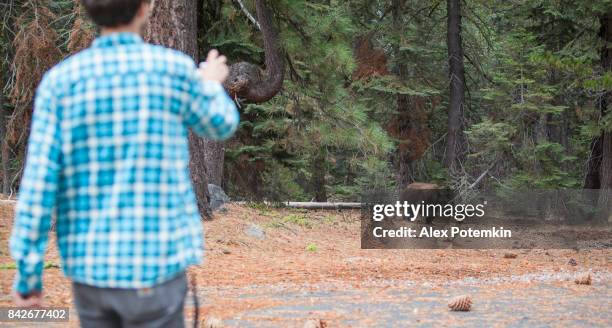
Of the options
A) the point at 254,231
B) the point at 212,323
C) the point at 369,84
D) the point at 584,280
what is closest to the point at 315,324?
the point at 212,323

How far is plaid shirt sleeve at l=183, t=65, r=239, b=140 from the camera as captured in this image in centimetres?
238

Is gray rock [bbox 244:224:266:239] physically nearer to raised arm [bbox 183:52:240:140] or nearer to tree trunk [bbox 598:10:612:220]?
tree trunk [bbox 598:10:612:220]

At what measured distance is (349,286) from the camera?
7.55 m

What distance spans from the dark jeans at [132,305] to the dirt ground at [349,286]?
3.05m

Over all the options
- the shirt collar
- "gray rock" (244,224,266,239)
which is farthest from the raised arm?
"gray rock" (244,224,266,239)

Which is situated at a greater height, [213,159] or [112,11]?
[112,11]

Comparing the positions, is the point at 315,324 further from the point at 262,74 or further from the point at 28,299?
the point at 262,74

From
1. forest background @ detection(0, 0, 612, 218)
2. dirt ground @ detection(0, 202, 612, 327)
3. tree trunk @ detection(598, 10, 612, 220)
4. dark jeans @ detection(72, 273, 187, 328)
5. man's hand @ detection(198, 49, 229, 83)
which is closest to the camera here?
dark jeans @ detection(72, 273, 187, 328)

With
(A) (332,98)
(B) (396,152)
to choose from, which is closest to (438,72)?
(B) (396,152)

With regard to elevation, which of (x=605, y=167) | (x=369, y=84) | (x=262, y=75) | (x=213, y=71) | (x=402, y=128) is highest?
(x=369, y=84)

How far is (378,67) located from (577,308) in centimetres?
1664

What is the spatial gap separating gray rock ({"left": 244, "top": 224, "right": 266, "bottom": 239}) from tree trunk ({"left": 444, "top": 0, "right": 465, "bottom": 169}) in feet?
33.4

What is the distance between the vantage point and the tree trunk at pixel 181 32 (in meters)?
10.4

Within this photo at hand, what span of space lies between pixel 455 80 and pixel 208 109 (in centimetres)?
1961
